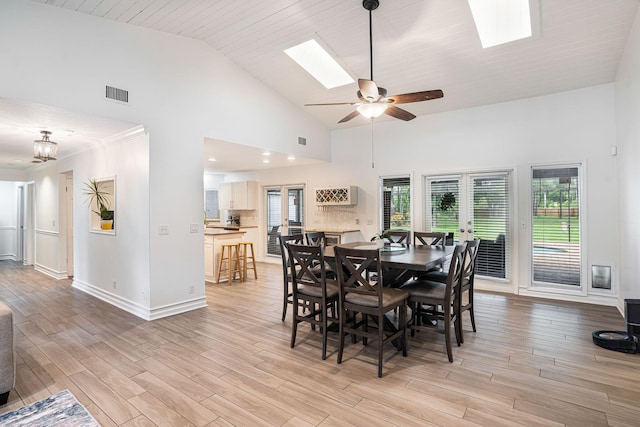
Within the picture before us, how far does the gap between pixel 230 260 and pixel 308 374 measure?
358cm

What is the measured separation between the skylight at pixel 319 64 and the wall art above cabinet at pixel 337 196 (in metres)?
2.15

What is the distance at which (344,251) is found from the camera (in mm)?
2793

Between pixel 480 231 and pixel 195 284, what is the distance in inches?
179

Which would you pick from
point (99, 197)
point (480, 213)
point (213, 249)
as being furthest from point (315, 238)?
point (99, 197)

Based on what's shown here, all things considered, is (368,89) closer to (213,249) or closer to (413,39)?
(413,39)

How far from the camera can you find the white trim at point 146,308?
4.12 meters

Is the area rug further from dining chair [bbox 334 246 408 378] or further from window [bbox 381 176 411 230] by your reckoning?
window [bbox 381 176 411 230]

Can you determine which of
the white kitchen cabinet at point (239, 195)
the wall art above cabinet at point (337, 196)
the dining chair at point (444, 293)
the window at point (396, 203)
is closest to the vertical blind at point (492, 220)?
the window at point (396, 203)

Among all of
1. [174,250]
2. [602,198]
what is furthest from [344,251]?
[602,198]

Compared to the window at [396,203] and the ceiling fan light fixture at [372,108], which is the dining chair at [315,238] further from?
the window at [396,203]

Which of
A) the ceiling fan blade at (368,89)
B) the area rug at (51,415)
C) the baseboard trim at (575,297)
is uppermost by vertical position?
the ceiling fan blade at (368,89)

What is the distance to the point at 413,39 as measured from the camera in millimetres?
4137

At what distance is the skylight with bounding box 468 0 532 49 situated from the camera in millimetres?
3631

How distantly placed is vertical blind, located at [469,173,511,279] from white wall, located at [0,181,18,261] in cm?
1118
